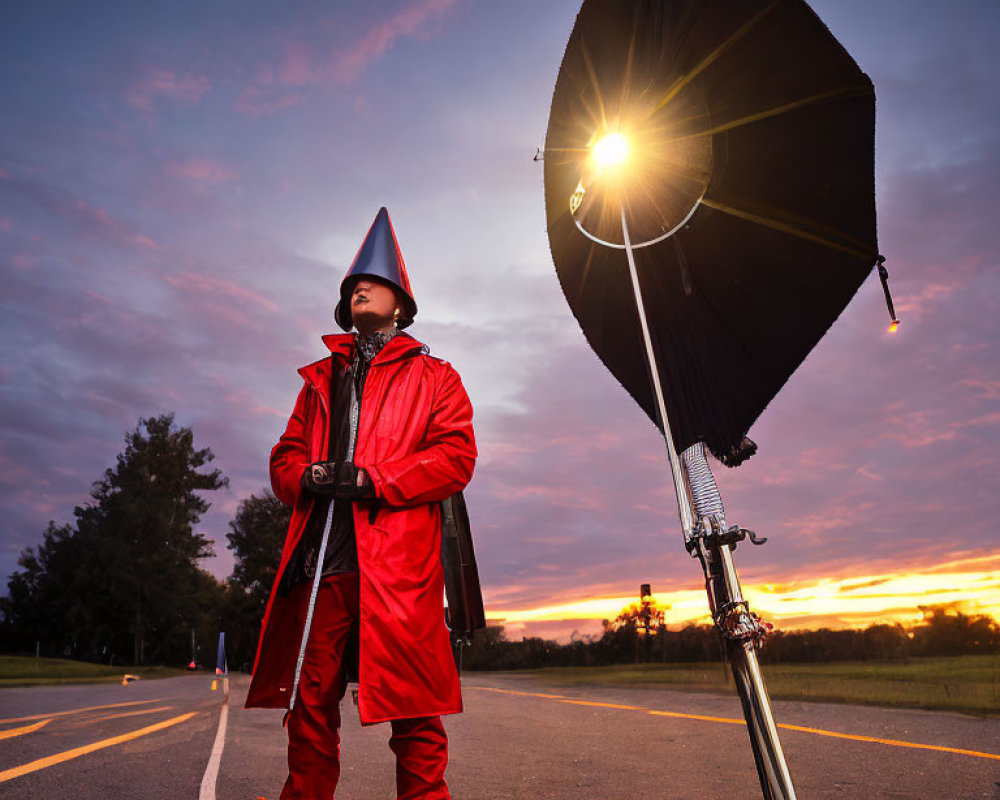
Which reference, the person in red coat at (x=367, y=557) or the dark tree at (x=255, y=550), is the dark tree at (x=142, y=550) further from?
the person in red coat at (x=367, y=557)

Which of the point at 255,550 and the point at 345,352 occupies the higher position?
the point at 255,550

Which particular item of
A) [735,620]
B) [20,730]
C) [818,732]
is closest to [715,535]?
[735,620]

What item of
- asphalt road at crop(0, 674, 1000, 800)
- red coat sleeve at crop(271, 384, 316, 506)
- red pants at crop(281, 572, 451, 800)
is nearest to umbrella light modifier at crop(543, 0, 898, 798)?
red pants at crop(281, 572, 451, 800)

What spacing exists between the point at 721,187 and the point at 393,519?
1854 mm

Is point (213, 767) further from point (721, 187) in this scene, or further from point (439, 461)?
point (721, 187)

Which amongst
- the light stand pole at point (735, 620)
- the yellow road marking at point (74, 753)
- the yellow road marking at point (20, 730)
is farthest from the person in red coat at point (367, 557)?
the yellow road marking at point (20, 730)

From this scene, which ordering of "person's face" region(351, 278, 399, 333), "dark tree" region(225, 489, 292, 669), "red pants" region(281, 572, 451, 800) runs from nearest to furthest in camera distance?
"red pants" region(281, 572, 451, 800), "person's face" region(351, 278, 399, 333), "dark tree" region(225, 489, 292, 669)

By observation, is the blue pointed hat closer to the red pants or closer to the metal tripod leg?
the red pants

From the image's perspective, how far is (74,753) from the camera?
18.3 ft

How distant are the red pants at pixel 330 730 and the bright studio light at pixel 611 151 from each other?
6.39 feet

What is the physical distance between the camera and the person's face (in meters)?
3.30

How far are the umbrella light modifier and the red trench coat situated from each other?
0.91 metres

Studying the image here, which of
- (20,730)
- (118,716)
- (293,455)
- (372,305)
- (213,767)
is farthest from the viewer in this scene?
(118,716)

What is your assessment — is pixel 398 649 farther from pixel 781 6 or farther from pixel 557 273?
pixel 781 6
